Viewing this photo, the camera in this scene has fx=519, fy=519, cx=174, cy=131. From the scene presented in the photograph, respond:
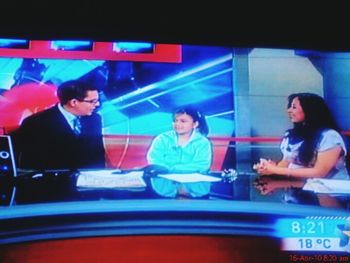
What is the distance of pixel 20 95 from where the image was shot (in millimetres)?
2041

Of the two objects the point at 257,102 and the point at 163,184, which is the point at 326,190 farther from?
the point at 163,184

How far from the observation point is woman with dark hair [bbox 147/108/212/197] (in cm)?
206

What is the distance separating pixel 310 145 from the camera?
6.91 ft

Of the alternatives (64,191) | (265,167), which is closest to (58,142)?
(64,191)

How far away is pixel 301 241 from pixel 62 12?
1436mm

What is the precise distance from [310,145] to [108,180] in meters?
0.83

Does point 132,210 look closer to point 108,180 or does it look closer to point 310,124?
point 108,180

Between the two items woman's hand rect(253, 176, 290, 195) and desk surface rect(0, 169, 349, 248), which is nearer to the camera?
desk surface rect(0, 169, 349, 248)

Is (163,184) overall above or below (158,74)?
below

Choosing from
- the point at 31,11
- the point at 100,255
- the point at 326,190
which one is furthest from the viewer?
the point at 31,11

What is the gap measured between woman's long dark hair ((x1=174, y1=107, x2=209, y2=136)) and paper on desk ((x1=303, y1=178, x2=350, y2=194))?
1.51 feet

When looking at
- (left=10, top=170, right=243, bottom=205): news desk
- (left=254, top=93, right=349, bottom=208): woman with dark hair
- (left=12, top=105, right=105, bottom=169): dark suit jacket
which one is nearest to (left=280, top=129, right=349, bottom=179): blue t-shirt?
(left=254, top=93, right=349, bottom=208): woman with dark hair

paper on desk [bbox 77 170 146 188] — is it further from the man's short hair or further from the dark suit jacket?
the man's short hair

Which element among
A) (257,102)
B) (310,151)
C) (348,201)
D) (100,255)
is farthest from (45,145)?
(348,201)
